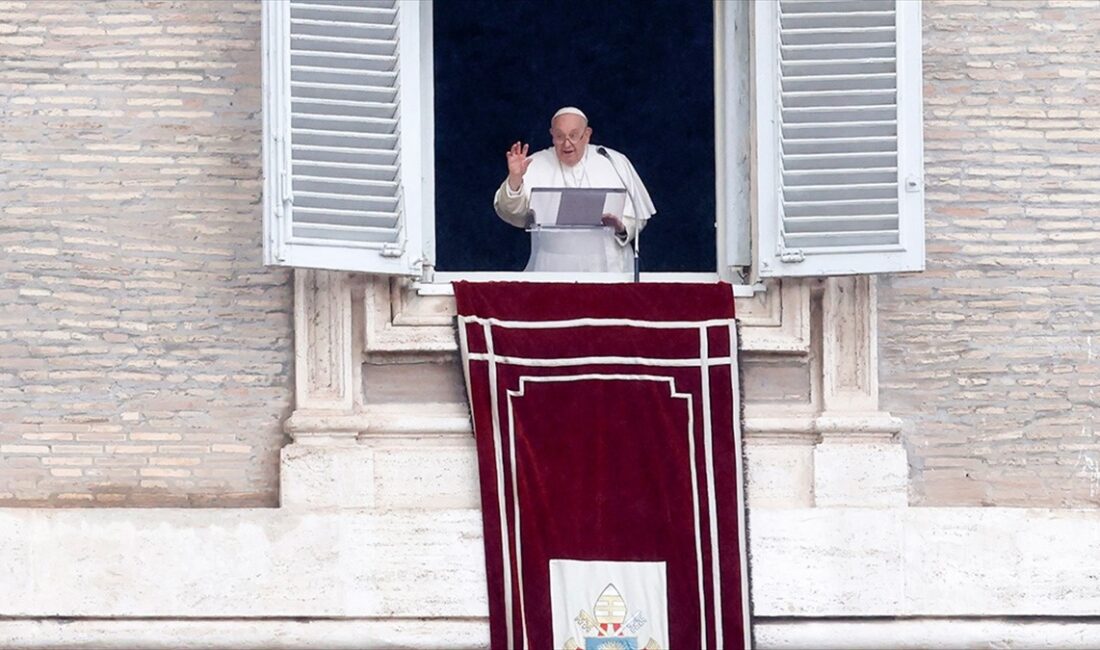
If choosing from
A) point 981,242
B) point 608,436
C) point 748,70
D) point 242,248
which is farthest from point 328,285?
point 981,242

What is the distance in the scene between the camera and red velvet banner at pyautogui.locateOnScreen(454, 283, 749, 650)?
8.13m

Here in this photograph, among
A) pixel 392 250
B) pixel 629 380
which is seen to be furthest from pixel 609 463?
pixel 392 250

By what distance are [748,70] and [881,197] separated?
0.64 meters

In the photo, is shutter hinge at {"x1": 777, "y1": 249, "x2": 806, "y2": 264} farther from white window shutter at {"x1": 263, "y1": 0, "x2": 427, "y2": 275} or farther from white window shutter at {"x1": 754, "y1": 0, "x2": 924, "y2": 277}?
white window shutter at {"x1": 263, "y1": 0, "x2": 427, "y2": 275}

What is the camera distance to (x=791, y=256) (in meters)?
8.18

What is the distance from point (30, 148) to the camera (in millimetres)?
8430

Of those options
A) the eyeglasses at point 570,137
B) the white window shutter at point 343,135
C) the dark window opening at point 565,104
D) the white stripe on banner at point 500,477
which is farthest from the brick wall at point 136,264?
the dark window opening at point 565,104

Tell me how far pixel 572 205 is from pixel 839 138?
2.87 feet

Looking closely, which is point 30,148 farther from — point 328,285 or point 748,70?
point 748,70

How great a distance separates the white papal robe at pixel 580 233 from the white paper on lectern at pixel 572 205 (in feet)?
0.67

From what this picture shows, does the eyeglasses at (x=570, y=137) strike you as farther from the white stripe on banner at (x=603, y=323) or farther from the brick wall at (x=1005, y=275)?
the brick wall at (x=1005, y=275)

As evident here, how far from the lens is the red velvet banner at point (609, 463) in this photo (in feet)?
26.7

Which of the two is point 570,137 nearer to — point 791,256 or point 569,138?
point 569,138

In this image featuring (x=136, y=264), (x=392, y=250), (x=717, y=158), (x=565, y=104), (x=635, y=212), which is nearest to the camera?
(x=392, y=250)
